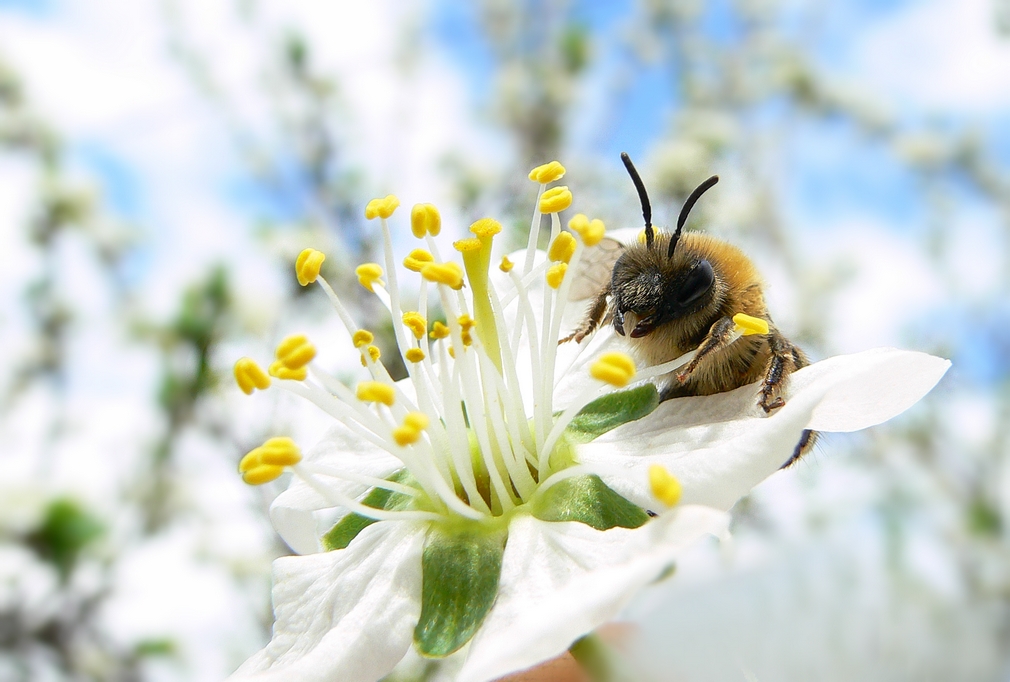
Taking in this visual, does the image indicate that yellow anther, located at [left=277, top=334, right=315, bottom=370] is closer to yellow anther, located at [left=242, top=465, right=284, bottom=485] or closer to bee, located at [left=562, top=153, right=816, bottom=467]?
yellow anther, located at [left=242, top=465, right=284, bottom=485]

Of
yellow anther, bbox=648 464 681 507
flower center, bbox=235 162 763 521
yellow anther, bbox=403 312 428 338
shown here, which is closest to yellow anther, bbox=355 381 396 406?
flower center, bbox=235 162 763 521

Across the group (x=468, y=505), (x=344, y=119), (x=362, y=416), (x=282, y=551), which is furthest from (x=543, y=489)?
(x=344, y=119)

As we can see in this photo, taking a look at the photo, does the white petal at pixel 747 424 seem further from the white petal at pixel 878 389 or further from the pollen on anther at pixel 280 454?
the pollen on anther at pixel 280 454

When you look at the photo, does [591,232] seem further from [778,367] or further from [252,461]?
[252,461]

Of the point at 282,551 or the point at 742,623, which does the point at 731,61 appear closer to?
the point at 282,551

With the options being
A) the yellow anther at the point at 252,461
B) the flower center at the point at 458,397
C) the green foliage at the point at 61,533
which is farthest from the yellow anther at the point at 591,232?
the green foliage at the point at 61,533

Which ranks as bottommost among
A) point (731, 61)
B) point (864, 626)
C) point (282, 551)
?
point (282, 551)
